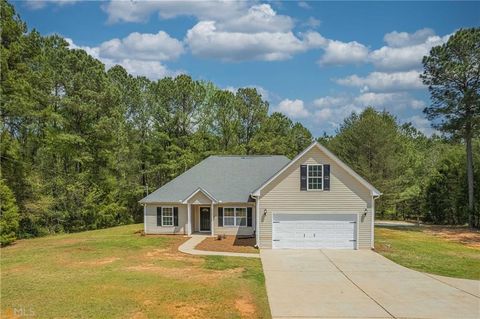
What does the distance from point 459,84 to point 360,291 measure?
2768cm

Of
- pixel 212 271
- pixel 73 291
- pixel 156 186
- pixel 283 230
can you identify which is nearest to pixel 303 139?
pixel 156 186

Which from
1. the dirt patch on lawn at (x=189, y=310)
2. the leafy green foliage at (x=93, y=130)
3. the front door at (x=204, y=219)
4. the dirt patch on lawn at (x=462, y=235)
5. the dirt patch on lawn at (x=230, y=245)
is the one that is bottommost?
the dirt patch on lawn at (x=462, y=235)

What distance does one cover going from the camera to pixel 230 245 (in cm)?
2388

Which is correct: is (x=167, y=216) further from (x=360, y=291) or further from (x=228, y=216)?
(x=360, y=291)

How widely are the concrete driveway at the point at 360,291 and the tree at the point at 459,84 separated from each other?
800 inches

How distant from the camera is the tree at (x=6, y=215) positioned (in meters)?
24.4

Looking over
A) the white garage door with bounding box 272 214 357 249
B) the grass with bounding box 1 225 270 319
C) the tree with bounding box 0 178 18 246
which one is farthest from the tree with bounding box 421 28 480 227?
the tree with bounding box 0 178 18 246

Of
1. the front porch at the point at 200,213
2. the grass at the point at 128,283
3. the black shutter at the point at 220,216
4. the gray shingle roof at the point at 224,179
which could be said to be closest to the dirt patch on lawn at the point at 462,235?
the gray shingle roof at the point at 224,179

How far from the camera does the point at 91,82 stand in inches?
1369

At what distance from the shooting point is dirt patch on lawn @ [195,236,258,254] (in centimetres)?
2247

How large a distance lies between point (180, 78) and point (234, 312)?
32.3 m

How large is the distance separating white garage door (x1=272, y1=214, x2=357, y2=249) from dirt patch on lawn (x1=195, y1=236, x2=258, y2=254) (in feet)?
5.77

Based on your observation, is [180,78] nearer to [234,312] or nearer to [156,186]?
[156,186]

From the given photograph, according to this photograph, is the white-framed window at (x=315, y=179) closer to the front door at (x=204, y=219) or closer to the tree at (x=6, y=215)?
the front door at (x=204, y=219)
